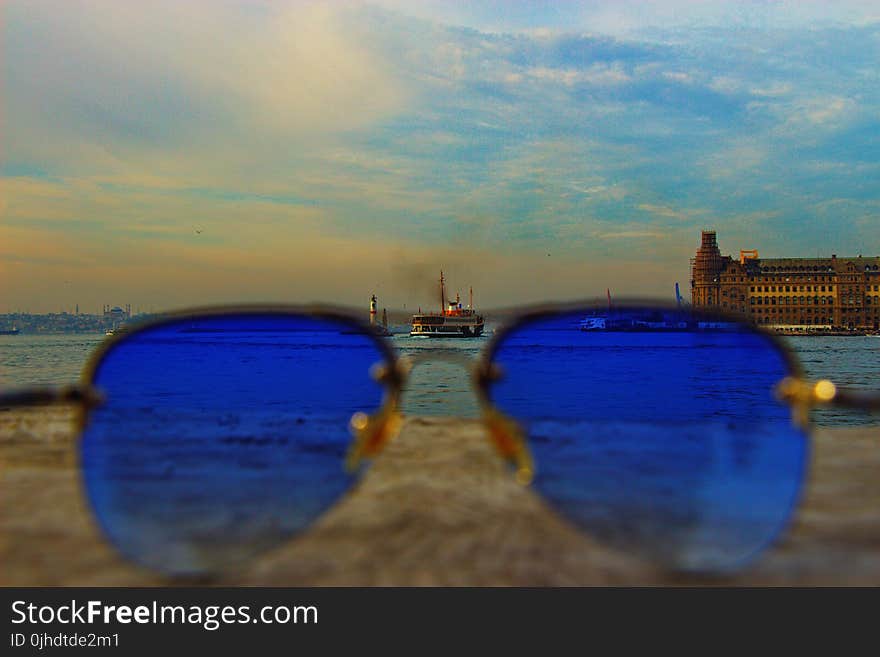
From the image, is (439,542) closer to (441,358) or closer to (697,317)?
(441,358)

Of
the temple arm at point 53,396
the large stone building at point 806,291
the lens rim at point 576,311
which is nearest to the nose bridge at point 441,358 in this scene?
the lens rim at point 576,311

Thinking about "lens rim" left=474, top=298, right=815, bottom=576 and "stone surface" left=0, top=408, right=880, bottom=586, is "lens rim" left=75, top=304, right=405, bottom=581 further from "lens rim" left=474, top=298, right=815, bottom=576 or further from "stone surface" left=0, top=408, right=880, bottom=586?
"lens rim" left=474, top=298, right=815, bottom=576

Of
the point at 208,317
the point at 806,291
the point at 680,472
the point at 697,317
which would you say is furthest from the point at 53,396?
the point at 806,291

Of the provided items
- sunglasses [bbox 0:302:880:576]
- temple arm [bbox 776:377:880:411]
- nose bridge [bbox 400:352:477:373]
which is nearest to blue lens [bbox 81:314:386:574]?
sunglasses [bbox 0:302:880:576]

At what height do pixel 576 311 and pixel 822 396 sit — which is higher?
pixel 576 311

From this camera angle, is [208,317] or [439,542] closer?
[439,542]
